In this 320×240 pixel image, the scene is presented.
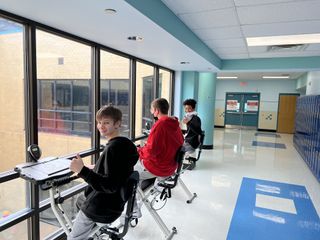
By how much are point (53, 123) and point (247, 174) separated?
3.93 metres

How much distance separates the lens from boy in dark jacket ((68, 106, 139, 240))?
1.42 metres

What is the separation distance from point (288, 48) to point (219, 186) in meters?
3.02

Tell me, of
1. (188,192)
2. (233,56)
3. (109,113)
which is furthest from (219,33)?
(109,113)

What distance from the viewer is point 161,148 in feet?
7.77

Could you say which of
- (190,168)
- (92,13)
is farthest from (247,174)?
(92,13)

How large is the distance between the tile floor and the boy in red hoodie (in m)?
0.73

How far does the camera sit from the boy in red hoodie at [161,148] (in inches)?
92.9

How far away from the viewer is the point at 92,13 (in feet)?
6.87

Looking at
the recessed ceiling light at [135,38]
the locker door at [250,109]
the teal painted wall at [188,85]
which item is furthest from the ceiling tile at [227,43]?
the locker door at [250,109]

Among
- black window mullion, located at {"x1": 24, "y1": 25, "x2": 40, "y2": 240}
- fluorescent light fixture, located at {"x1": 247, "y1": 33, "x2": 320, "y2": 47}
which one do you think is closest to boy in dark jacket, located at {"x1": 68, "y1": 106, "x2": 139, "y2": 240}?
black window mullion, located at {"x1": 24, "y1": 25, "x2": 40, "y2": 240}

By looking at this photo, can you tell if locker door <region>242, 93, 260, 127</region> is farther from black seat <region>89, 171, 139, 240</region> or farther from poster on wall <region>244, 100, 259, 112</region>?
black seat <region>89, 171, 139, 240</region>

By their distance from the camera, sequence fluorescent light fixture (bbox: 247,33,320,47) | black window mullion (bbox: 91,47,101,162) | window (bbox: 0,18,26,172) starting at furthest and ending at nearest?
fluorescent light fixture (bbox: 247,33,320,47)
black window mullion (bbox: 91,47,101,162)
window (bbox: 0,18,26,172)

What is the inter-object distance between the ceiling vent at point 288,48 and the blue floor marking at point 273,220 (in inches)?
106

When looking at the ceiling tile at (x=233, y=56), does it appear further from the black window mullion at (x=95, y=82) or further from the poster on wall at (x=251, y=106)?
the poster on wall at (x=251, y=106)
